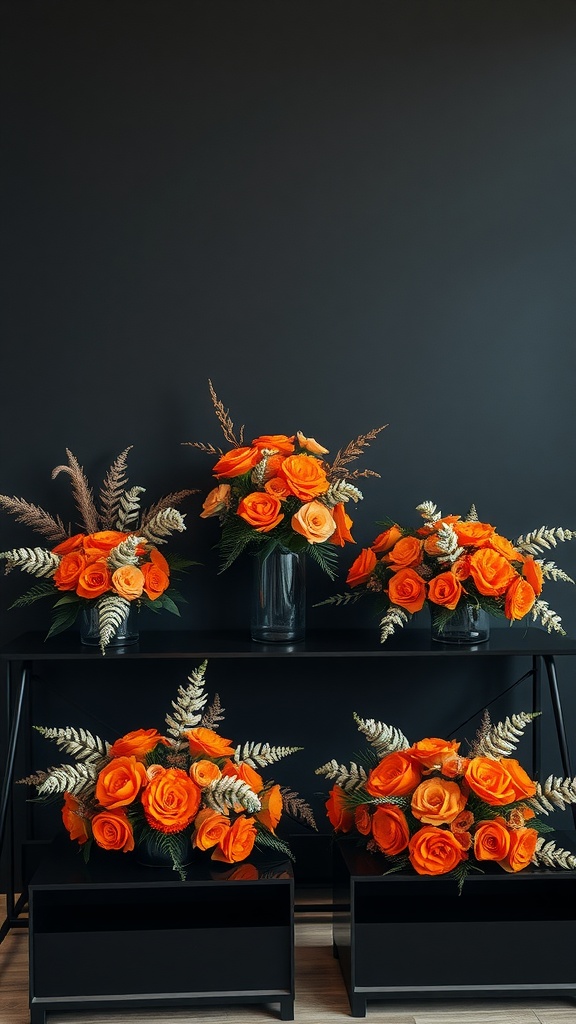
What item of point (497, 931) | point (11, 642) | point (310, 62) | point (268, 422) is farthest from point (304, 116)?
point (497, 931)

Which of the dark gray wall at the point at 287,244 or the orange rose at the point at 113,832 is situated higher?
the dark gray wall at the point at 287,244

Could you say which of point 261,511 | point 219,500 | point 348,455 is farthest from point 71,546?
point 348,455

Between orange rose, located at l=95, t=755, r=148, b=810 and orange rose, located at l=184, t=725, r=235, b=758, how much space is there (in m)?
0.11

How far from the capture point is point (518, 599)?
2098mm

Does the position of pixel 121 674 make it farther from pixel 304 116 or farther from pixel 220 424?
pixel 304 116

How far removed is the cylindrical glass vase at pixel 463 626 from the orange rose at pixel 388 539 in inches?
7.5

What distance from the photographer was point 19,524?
2441mm

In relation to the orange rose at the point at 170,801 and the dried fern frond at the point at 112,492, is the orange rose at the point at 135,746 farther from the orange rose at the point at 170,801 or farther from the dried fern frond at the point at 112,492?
the dried fern frond at the point at 112,492

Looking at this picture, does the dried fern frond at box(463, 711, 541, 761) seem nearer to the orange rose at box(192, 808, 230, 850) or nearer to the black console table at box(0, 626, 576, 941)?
the black console table at box(0, 626, 576, 941)

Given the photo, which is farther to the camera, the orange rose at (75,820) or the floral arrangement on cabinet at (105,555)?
the floral arrangement on cabinet at (105,555)

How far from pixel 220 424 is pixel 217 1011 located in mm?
1379

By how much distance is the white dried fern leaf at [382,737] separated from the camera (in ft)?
6.44

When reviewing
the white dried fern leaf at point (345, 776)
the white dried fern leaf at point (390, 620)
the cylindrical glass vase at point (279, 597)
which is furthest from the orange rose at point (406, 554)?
the white dried fern leaf at point (345, 776)

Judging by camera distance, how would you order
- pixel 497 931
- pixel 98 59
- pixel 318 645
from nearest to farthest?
pixel 497 931 < pixel 318 645 < pixel 98 59
